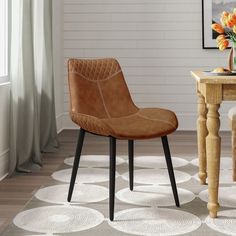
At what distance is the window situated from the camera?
131 inches

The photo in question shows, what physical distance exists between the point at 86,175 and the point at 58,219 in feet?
2.93

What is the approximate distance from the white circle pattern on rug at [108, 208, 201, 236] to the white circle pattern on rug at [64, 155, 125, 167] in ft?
3.61

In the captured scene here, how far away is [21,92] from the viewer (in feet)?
10.9

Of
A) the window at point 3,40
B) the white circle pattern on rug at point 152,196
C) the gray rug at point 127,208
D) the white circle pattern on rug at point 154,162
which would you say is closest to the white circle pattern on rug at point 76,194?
the gray rug at point 127,208

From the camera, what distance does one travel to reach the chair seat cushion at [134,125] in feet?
7.84

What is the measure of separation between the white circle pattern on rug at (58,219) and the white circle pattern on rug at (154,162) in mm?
1121

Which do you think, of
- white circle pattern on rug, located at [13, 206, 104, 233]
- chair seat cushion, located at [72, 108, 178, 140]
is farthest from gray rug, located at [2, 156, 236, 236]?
chair seat cushion, located at [72, 108, 178, 140]

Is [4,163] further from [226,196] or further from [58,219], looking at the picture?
[226,196]

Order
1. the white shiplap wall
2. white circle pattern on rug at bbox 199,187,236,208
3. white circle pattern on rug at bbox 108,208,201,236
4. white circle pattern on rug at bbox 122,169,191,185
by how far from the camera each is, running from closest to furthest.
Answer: white circle pattern on rug at bbox 108,208,201,236, white circle pattern on rug at bbox 199,187,236,208, white circle pattern on rug at bbox 122,169,191,185, the white shiplap wall

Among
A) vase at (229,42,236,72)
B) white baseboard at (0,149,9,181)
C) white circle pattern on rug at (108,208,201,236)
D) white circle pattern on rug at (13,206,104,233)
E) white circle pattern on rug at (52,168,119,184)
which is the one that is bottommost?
white circle pattern on rug at (108,208,201,236)

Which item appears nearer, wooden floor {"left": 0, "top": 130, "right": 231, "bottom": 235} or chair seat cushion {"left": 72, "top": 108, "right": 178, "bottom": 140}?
chair seat cushion {"left": 72, "top": 108, "right": 178, "bottom": 140}

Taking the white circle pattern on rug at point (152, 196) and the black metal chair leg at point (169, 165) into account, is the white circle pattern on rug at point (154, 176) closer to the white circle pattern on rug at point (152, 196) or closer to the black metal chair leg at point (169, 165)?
the white circle pattern on rug at point (152, 196)

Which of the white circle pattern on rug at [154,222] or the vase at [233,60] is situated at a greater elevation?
the vase at [233,60]

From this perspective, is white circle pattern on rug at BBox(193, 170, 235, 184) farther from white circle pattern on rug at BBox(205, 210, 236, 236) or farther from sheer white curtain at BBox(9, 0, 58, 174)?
sheer white curtain at BBox(9, 0, 58, 174)
